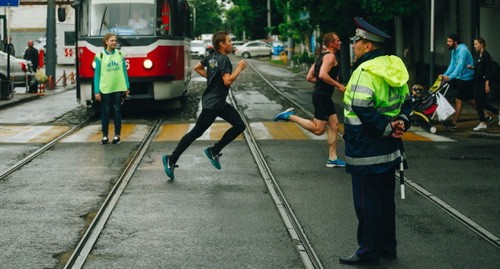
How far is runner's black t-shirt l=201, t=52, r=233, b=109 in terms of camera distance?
12.0m

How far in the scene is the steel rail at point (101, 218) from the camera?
766 cm

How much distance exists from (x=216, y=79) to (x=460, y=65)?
7157 millimetres

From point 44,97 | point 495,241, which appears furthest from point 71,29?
point 495,241

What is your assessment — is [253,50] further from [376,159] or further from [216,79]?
[376,159]

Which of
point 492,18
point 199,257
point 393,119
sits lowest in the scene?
point 199,257

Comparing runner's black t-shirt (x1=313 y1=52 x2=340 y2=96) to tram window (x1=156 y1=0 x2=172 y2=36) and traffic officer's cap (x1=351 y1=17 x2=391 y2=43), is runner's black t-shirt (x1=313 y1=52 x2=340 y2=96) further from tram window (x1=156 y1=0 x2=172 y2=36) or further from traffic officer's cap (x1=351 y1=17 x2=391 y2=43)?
tram window (x1=156 y1=0 x2=172 y2=36)

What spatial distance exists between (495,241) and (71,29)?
51.1 metres

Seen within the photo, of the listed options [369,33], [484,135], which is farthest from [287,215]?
[484,135]

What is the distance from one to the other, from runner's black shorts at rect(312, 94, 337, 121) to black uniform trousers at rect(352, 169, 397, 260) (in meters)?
5.50

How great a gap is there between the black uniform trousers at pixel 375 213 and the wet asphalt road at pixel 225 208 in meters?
0.18

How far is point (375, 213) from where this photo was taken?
744 cm

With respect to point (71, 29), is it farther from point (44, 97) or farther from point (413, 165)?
point (413, 165)

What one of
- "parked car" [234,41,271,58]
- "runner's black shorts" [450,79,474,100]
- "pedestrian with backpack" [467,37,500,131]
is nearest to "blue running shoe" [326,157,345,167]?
"pedestrian with backpack" [467,37,500,131]

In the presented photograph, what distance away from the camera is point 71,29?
2258 inches
